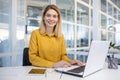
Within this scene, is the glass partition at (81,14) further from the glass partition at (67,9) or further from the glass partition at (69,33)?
the glass partition at (69,33)

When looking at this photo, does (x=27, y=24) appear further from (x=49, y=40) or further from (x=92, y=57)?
(x=92, y=57)

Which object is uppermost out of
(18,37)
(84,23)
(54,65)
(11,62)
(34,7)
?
(34,7)

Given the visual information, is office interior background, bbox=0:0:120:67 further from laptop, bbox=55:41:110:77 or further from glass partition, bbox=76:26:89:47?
laptop, bbox=55:41:110:77

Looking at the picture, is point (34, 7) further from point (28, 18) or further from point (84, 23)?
point (84, 23)

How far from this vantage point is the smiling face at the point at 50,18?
2160 millimetres

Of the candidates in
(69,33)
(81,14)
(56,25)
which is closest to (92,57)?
(56,25)

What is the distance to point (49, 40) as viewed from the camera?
216cm

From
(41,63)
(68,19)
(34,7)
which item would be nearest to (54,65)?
(41,63)

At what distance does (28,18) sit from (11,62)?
932mm

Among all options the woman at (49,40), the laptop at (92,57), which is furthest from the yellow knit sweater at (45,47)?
the laptop at (92,57)

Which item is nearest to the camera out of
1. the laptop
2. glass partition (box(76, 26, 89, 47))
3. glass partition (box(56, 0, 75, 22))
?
the laptop

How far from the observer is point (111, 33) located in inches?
139

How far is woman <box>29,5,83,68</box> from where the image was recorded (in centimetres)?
212

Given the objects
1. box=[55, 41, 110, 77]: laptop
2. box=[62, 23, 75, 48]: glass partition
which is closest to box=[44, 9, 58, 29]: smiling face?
box=[55, 41, 110, 77]: laptop
